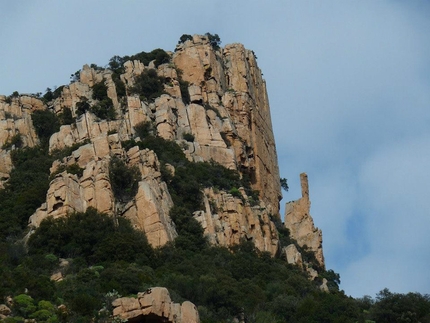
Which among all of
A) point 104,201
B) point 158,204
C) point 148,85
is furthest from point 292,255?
point 148,85

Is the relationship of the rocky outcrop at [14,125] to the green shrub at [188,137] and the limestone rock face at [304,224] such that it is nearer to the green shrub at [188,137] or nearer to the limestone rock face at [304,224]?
the green shrub at [188,137]

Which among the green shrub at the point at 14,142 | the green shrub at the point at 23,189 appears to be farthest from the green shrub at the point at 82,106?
the green shrub at the point at 14,142

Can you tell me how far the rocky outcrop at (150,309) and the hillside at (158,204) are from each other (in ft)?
0.23

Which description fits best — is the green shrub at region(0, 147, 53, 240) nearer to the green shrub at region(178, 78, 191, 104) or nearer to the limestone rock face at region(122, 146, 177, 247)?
the limestone rock face at region(122, 146, 177, 247)

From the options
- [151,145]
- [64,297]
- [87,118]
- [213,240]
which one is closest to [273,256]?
[213,240]

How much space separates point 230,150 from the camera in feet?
316

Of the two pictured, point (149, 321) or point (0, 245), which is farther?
point (0, 245)

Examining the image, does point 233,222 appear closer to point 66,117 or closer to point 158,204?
point 158,204

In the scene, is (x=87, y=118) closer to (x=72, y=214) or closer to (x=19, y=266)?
(x=72, y=214)

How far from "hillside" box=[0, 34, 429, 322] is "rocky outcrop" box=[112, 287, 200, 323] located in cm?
7

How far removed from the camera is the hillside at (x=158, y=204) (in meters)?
66.1

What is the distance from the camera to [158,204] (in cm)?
7806

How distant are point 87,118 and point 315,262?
66.3ft

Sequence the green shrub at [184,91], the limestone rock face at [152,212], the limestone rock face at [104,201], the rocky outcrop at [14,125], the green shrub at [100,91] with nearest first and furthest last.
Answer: the limestone rock face at [152,212] < the limestone rock face at [104,201] < the rocky outcrop at [14,125] < the green shrub at [100,91] < the green shrub at [184,91]
